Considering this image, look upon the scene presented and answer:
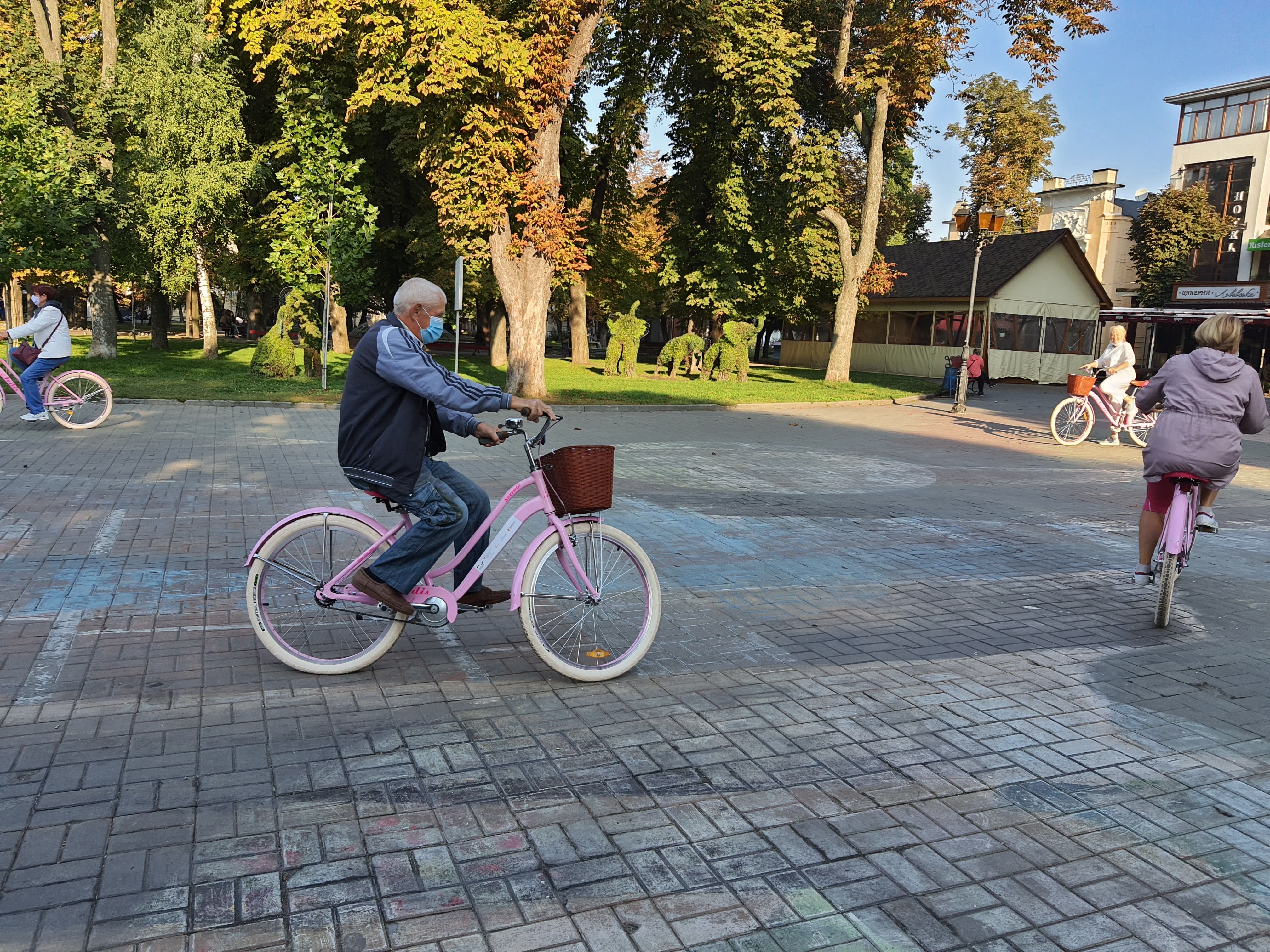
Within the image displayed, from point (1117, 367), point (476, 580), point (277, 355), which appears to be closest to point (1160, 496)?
point (476, 580)

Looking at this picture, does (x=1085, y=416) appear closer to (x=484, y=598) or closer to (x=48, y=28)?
(x=484, y=598)

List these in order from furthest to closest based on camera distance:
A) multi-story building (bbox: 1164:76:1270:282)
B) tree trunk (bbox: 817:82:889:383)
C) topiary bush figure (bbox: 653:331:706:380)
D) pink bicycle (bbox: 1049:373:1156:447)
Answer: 1. multi-story building (bbox: 1164:76:1270:282)
2. topiary bush figure (bbox: 653:331:706:380)
3. tree trunk (bbox: 817:82:889:383)
4. pink bicycle (bbox: 1049:373:1156:447)

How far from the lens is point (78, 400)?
13.0 m

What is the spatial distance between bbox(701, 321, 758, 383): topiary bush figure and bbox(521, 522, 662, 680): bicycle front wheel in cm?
2595

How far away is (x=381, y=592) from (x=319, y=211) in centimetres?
2036

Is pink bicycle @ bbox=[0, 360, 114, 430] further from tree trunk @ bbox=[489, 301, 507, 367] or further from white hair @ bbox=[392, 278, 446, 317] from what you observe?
tree trunk @ bbox=[489, 301, 507, 367]

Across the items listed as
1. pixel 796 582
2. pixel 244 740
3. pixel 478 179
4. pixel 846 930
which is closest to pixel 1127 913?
pixel 846 930

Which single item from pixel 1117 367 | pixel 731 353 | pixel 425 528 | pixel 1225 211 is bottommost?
pixel 425 528

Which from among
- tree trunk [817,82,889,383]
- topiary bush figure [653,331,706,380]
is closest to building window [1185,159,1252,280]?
tree trunk [817,82,889,383]

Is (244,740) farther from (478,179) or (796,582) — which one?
(478,179)

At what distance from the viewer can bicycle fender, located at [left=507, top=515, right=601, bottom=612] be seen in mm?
4590

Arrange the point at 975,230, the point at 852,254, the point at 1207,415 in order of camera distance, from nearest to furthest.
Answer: the point at 1207,415
the point at 975,230
the point at 852,254

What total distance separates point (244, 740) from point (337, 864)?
3.69ft

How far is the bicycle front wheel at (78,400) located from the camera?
1284 centimetres
